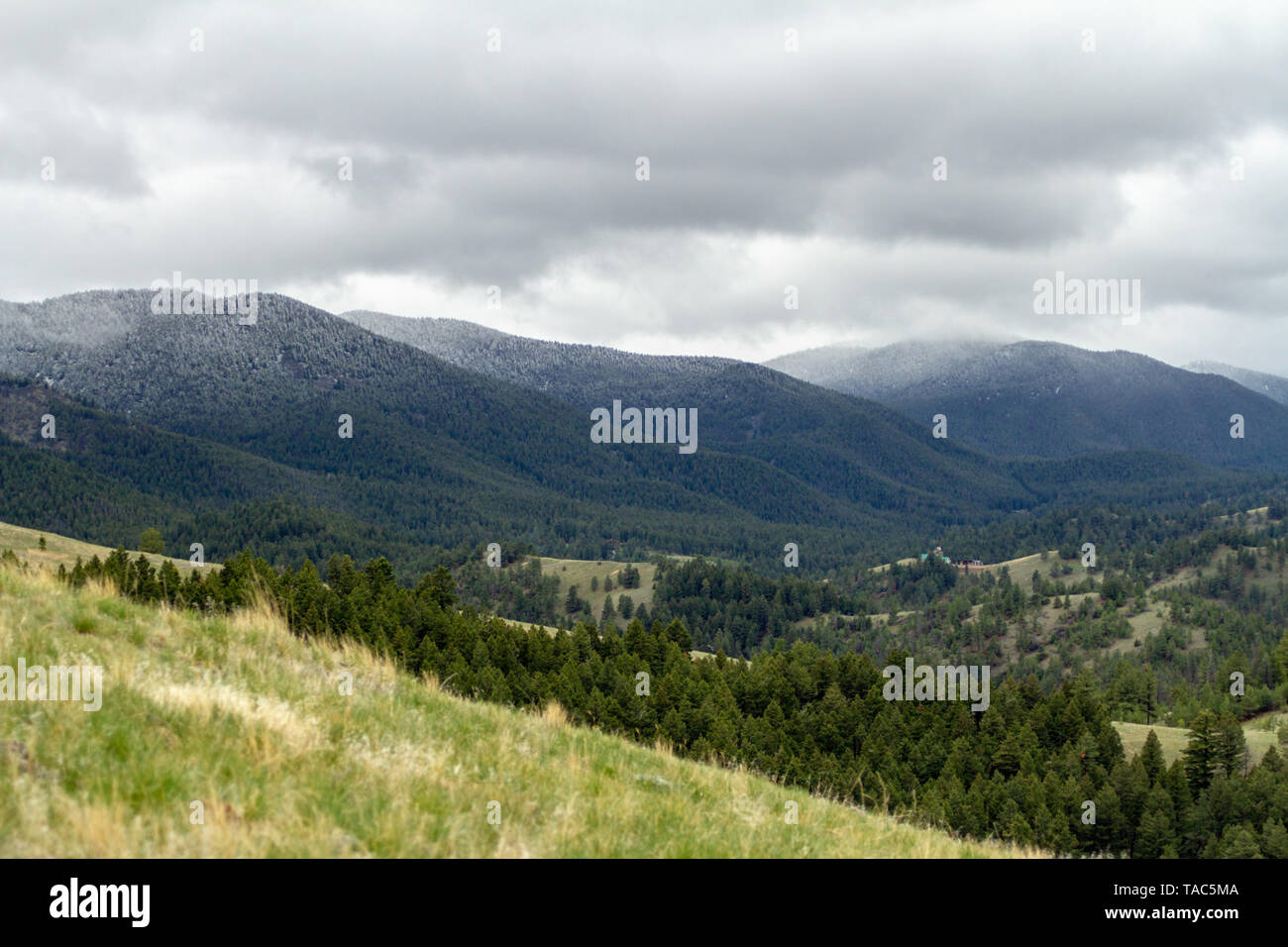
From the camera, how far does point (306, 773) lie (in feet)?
33.7

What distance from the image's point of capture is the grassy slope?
8633 mm

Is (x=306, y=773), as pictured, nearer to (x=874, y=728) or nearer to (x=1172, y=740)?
(x=874, y=728)

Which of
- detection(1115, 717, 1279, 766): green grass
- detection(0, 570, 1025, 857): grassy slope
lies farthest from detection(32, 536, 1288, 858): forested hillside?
detection(0, 570, 1025, 857): grassy slope

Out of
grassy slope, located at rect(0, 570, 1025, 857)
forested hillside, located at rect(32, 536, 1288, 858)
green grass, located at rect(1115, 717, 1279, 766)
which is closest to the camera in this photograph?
grassy slope, located at rect(0, 570, 1025, 857)

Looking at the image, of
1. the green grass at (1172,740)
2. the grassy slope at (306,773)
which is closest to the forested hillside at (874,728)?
the green grass at (1172,740)

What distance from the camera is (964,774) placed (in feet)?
316

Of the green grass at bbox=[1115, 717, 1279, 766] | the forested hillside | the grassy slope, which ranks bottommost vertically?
the green grass at bbox=[1115, 717, 1279, 766]

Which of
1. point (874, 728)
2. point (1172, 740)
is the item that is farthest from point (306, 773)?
point (1172, 740)

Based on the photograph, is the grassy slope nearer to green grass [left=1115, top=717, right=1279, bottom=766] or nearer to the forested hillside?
the forested hillside

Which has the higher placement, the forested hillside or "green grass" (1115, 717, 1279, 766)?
the forested hillside

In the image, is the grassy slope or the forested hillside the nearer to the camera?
the grassy slope

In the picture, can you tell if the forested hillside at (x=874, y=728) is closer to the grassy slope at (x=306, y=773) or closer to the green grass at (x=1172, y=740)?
the green grass at (x=1172, y=740)
